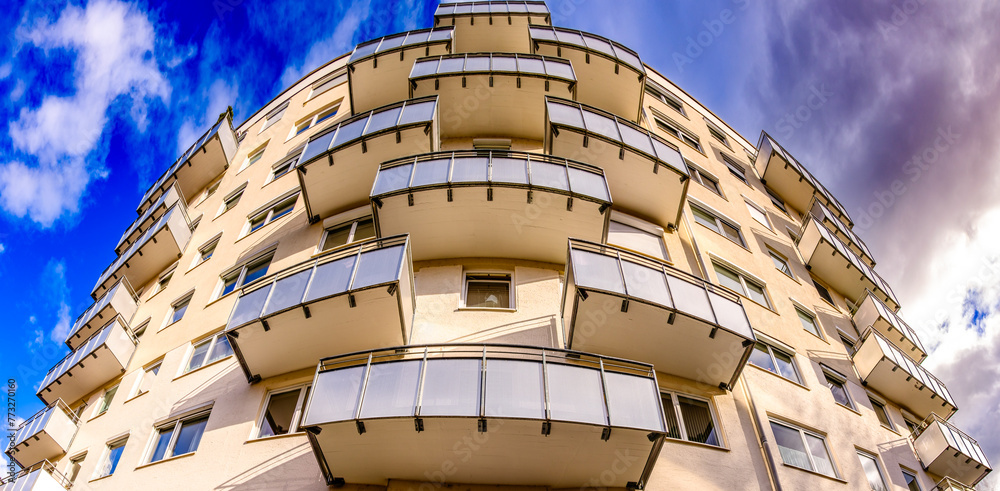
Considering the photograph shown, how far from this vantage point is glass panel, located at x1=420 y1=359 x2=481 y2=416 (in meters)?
10.7

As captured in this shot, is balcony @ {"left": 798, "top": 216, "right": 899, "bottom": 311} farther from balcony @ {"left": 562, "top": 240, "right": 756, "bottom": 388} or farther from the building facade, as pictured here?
balcony @ {"left": 562, "top": 240, "right": 756, "bottom": 388}

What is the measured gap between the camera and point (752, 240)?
73.5 ft

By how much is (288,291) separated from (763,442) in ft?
36.2

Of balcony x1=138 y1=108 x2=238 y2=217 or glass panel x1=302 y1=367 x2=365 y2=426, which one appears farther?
balcony x1=138 y1=108 x2=238 y2=217

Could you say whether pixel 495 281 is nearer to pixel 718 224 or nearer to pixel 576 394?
pixel 576 394

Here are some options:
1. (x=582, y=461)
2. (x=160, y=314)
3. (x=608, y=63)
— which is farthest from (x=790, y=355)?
(x=160, y=314)

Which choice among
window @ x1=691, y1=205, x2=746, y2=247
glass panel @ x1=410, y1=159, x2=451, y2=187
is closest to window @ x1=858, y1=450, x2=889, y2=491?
window @ x1=691, y1=205, x2=746, y2=247

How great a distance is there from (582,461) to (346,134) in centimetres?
1289

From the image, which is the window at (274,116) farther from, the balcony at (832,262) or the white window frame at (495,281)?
the balcony at (832,262)

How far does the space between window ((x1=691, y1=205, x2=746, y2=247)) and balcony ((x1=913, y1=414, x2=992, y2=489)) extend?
7.69 m

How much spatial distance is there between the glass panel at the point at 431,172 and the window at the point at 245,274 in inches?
228

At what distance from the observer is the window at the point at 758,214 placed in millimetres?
24875

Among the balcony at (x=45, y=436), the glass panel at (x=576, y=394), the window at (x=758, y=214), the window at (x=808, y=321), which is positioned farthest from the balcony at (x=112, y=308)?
the window at (x=758, y=214)

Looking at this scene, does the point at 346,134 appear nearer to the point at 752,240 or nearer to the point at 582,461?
the point at 582,461
